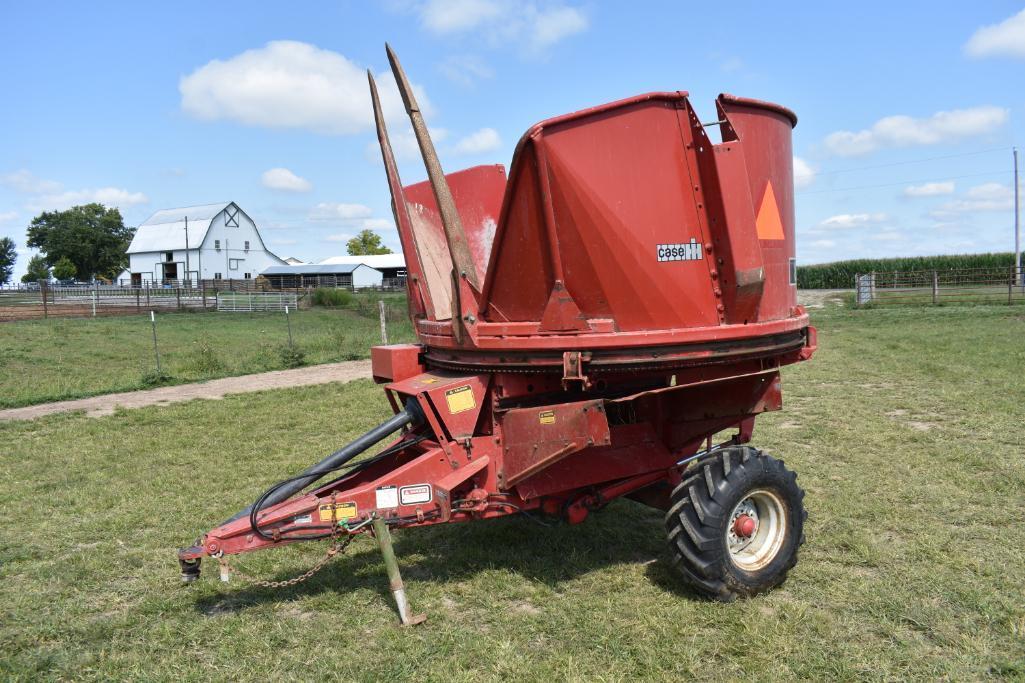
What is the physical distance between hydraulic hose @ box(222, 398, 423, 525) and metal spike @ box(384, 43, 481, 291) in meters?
0.86

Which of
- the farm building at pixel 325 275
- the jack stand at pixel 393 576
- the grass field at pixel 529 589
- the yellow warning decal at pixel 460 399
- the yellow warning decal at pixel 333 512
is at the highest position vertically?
the farm building at pixel 325 275

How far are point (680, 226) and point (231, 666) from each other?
3.02 meters

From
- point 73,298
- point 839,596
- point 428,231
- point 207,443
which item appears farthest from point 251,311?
point 839,596

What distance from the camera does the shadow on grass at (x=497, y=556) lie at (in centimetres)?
440

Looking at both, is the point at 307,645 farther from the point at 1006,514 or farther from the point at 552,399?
the point at 1006,514

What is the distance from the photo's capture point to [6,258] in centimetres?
9200

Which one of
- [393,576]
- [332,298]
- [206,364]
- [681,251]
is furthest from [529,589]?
[332,298]

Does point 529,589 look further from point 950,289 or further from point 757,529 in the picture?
point 950,289

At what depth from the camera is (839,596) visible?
4.09 metres

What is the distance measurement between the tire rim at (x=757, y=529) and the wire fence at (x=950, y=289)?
25.4 metres

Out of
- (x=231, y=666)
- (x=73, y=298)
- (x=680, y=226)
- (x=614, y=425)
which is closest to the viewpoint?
(x=231, y=666)

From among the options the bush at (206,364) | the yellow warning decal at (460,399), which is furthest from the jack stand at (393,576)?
the bush at (206,364)

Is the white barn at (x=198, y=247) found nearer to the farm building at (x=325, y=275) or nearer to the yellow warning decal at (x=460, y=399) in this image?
the farm building at (x=325, y=275)

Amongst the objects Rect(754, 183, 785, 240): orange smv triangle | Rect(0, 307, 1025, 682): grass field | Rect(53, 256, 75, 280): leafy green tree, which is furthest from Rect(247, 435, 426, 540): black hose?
Rect(53, 256, 75, 280): leafy green tree
